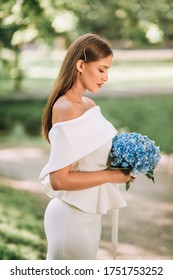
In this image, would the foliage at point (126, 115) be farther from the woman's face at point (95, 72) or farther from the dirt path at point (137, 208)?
the woman's face at point (95, 72)

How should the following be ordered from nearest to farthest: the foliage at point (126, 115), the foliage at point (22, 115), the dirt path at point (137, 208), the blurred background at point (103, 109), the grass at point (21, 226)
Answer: the grass at point (21, 226) → the dirt path at point (137, 208) → the blurred background at point (103, 109) → the foliage at point (126, 115) → the foliage at point (22, 115)

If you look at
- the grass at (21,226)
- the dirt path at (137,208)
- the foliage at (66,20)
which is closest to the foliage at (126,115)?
the foliage at (66,20)

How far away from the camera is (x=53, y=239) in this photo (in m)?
2.87

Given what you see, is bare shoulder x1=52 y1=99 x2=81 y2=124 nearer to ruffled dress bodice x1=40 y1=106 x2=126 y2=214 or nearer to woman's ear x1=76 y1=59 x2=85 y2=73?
ruffled dress bodice x1=40 y1=106 x2=126 y2=214

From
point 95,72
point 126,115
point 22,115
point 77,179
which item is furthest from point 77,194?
point 22,115

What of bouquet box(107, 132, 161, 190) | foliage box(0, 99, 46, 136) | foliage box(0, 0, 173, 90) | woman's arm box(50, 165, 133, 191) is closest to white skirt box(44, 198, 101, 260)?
woman's arm box(50, 165, 133, 191)

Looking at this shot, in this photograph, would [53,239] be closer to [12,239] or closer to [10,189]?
[12,239]

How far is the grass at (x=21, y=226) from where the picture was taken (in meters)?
5.19

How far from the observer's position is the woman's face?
2.80 meters

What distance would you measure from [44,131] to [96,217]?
1.71 ft

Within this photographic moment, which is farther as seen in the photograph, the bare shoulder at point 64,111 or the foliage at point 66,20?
the foliage at point 66,20

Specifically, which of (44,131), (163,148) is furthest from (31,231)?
(163,148)

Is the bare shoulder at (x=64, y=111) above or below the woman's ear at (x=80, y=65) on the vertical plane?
below

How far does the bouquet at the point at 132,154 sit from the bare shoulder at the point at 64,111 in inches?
10.3
